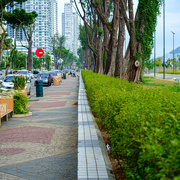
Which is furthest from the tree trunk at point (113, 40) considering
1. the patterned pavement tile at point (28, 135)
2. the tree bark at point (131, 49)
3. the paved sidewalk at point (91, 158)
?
the paved sidewalk at point (91, 158)

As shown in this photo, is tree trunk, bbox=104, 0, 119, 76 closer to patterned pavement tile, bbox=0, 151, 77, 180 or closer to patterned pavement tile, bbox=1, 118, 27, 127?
patterned pavement tile, bbox=1, 118, 27, 127

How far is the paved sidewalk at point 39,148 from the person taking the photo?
5.50 metres

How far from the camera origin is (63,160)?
6250 millimetres

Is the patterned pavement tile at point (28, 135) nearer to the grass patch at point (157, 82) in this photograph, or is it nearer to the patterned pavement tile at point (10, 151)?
the patterned pavement tile at point (10, 151)

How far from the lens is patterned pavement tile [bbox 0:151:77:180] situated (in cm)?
532

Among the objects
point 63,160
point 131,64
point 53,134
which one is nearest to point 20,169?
point 63,160

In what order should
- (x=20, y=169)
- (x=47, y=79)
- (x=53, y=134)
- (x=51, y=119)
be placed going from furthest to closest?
(x=47, y=79)
(x=51, y=119)
(x=53, y=134)
(x=20, y=169)

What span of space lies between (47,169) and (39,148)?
1491 mm

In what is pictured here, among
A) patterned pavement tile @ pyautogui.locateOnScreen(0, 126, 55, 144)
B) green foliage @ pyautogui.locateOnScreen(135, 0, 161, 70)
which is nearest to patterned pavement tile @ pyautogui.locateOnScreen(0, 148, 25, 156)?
patterned pavement tile @ pyautogui.locateOnScreen(0, 126, 55, 144)

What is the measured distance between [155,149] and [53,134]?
6419 millimetres

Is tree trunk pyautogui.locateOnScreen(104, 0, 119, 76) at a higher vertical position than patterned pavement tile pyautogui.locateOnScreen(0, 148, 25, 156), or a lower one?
higher

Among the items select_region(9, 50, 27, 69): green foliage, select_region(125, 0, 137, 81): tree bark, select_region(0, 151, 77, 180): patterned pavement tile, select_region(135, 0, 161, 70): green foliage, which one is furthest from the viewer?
select_region(9, 50, 27, 69): green foliage

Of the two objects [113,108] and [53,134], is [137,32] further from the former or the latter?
[113,108]

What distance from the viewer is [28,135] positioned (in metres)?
8.44
